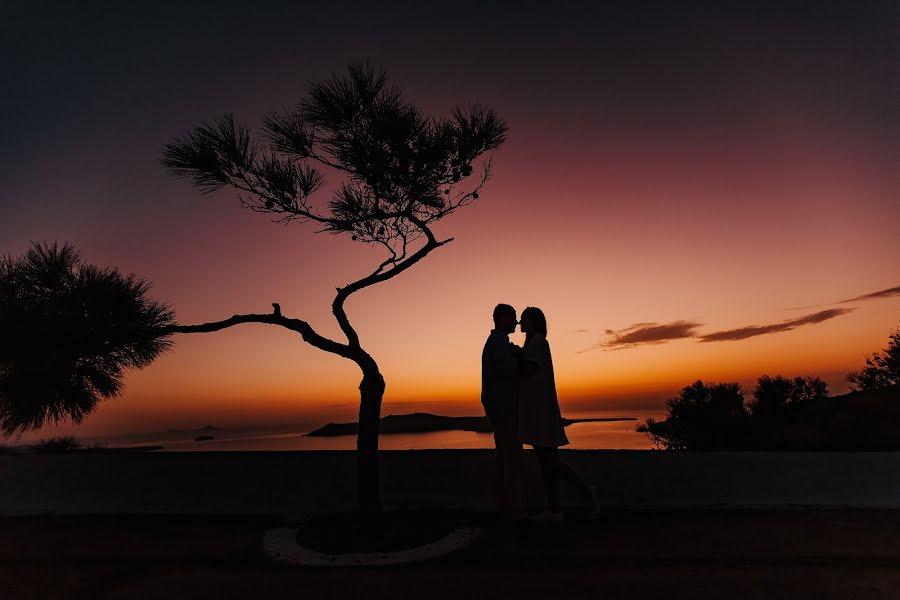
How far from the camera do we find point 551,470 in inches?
201

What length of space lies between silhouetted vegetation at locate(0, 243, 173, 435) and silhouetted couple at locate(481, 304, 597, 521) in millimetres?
2915

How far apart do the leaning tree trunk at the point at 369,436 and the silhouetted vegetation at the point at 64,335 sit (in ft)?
6.16

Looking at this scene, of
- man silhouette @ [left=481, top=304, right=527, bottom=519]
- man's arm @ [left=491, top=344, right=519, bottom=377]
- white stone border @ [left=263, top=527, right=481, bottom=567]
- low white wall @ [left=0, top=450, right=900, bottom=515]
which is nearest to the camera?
white stone border @ [left=263, top=527, right=481, bottom=567]

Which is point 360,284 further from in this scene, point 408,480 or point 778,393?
point 778,393

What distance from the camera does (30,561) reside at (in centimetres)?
459

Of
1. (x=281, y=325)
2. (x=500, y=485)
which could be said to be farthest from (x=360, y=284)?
(x=500, y=485)

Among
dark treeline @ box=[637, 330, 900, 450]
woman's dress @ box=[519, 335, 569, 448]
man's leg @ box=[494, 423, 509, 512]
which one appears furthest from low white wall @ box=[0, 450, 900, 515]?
dark treeline @ box=[637, 330, 900, 450]

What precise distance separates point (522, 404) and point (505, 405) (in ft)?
0.45

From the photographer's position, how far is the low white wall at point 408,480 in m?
5.75

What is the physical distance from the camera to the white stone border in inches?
170

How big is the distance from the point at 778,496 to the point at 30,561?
19.9ft

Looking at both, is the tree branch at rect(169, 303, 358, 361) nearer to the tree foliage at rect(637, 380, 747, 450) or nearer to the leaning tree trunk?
the leaning tree trunk

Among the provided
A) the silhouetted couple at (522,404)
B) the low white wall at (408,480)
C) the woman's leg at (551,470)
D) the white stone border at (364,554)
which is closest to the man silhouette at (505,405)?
the silhouetted couple at (522,404)

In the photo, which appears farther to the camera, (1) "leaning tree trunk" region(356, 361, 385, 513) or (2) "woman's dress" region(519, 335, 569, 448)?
(1) "leaning tree trunk" region(356, 361, 385, 513)
